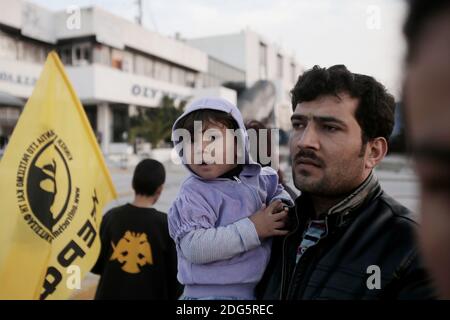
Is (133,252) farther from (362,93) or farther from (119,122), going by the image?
(119,122)

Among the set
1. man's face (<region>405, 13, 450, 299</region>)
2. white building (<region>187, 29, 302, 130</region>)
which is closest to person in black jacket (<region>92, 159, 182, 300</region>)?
man's face (<region>405, 13, 450, 299</region>)

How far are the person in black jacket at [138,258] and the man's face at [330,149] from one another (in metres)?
1.30

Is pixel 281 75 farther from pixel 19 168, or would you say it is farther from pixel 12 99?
pixel 19 168

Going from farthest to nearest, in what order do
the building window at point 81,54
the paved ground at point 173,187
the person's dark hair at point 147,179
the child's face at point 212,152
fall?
the building window at point 81,54
the paved ground at point 173,187
the person's dark hair at point 147,179
the child's face at point 212,152

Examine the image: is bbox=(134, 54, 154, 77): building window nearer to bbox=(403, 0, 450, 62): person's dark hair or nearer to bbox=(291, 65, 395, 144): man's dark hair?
bbox=(291, 65, 395, 144): man's dark hair

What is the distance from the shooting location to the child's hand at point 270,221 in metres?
1.13

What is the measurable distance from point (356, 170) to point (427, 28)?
0.78 metres

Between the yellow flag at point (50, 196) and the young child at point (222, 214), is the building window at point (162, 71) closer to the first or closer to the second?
the yellow flag at point (50, 196)

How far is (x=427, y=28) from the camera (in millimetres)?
368

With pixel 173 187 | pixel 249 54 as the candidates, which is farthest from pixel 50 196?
pixel 249 54

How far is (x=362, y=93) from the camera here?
112 cm

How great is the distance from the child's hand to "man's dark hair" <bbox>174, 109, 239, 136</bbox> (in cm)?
39

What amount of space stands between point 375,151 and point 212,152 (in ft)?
1.73

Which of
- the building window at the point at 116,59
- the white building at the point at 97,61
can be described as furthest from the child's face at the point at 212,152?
the building window at the point at 116,59
